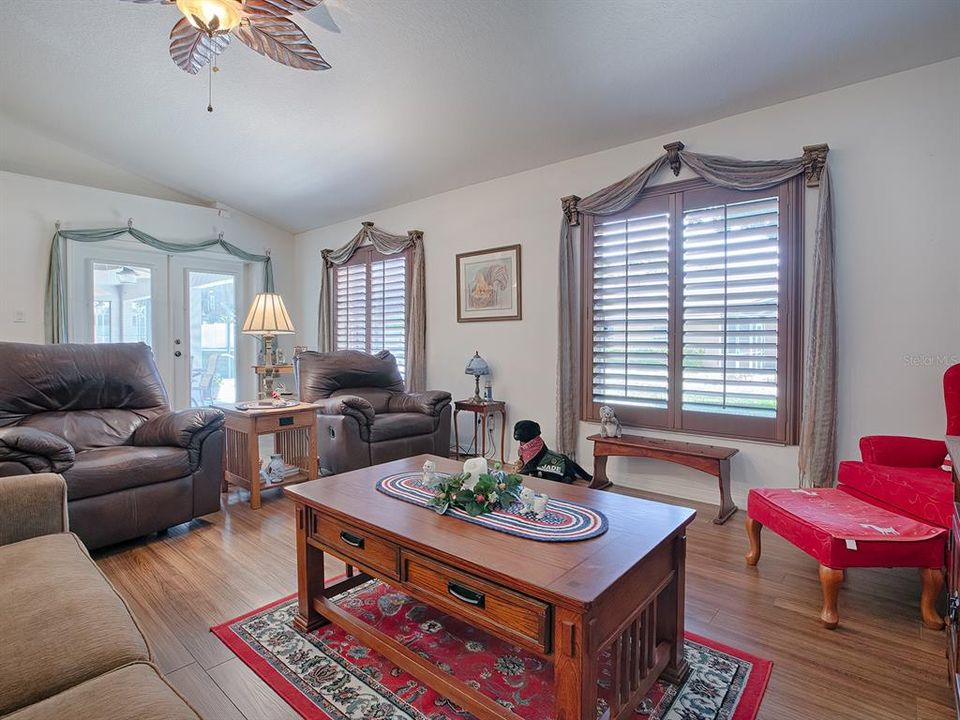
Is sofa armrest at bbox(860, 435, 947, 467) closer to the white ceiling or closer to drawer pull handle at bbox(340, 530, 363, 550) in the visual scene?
the white ceiling

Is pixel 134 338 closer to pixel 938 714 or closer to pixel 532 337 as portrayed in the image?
pixel 532 337

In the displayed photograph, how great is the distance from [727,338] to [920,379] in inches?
38.9

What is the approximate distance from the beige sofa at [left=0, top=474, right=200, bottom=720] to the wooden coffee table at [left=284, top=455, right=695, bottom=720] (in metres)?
0.67

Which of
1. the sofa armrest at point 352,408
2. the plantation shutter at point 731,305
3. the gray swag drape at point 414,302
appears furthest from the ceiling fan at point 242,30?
the gray swag drape at point 414,302

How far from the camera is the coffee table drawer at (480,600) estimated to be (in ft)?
4.05

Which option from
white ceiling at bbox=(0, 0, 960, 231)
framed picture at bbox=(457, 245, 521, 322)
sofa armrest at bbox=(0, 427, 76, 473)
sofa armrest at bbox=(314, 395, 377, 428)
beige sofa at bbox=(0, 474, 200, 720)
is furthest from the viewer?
framed picture at bbox=(457, 245, 521, 322)

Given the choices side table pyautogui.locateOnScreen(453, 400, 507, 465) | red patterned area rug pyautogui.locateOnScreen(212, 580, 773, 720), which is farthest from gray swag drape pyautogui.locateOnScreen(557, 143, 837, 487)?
side table pyautogui.locateOnScreen(453, 400, 507, 465)

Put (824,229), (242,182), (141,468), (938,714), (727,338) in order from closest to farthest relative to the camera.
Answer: (938,714), (141,468), (824,229), (727,338), (242,182)

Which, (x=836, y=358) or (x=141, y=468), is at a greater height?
(x=836, y=358)

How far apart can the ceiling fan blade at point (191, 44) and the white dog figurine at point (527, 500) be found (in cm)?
250

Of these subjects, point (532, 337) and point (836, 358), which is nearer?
point (836, 358)

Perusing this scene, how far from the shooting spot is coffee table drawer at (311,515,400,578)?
1597 mm

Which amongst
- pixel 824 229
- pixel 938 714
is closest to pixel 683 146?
pixel 824 229

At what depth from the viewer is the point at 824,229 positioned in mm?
2873
